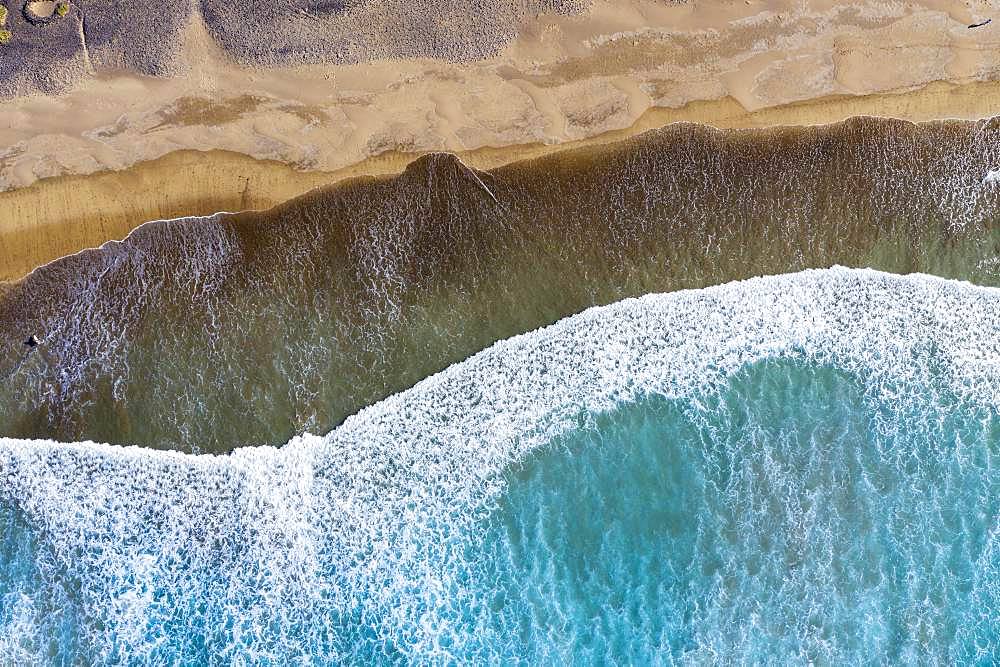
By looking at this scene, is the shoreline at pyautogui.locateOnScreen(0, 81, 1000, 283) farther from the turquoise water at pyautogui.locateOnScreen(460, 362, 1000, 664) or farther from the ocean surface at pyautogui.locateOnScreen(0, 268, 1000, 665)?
the turquoise water at pyautogui.locateOnScreen(460, 362, 1000, 664)

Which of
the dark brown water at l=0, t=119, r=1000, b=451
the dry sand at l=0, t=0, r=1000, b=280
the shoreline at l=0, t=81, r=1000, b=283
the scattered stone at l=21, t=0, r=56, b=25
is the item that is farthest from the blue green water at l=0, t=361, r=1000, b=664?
the scattered stone at l=21, t=0, r=56, b=25

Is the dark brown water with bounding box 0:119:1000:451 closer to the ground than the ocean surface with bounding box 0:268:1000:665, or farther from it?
farther from it

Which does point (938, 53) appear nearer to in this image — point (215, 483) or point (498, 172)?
point (498, 172)

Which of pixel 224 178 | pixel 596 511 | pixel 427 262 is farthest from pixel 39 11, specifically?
pixel 596 511

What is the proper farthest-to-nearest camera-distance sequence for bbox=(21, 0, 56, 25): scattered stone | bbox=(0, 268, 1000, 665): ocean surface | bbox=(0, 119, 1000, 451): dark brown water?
bbox=(21, 0, 56, 25): scattered stone → bbox=(0, 119, 1000, 451): dark brown water → bbox=(0, 268, 1000, 665): ocean surface

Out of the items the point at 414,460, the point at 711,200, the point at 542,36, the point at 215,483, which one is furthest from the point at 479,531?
the point at 542,36

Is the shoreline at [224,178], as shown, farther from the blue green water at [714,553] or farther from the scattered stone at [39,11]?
the blue green water at [714,553]

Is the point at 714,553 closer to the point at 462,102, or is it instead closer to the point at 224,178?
the point at 462,102
